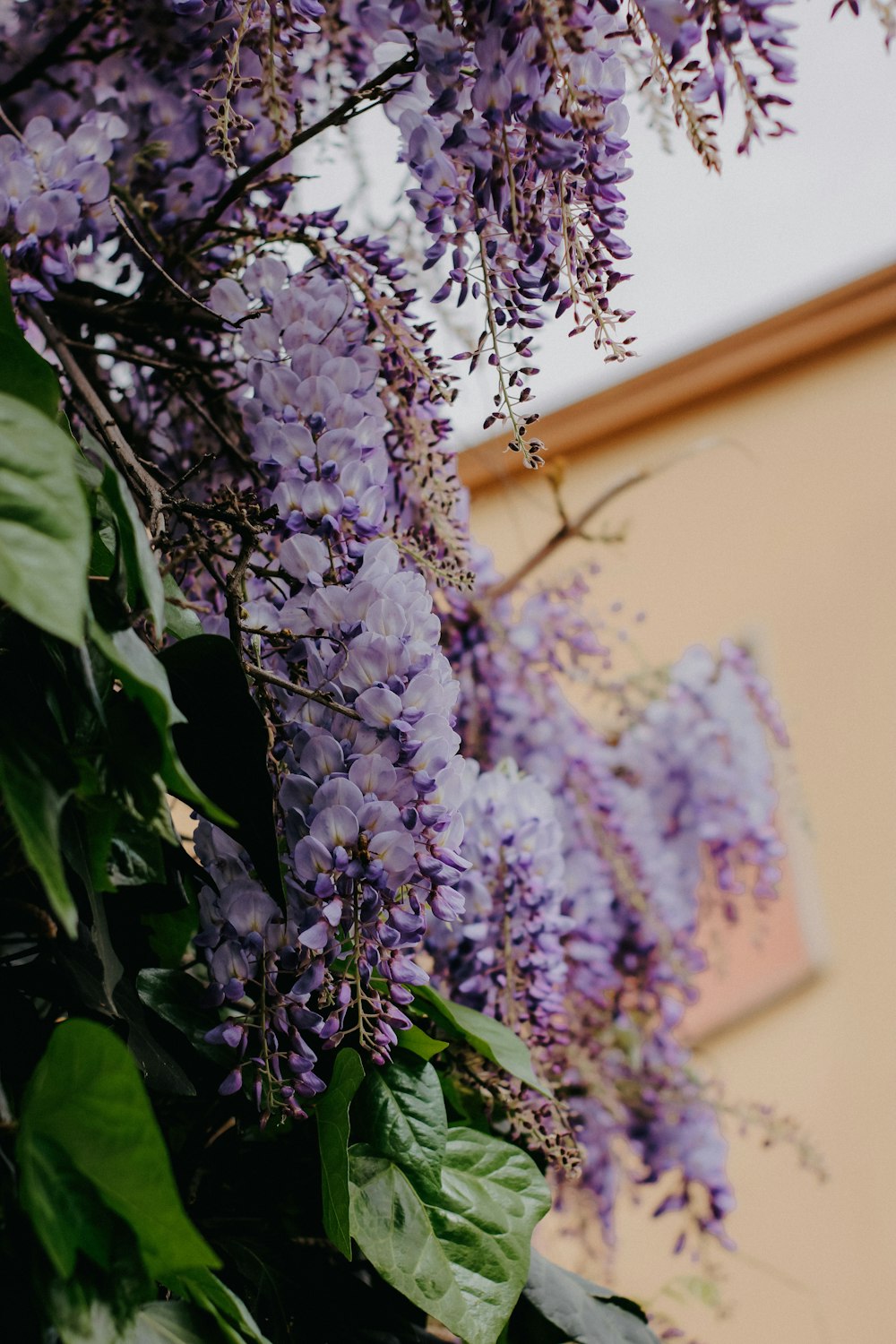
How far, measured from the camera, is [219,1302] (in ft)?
1.10

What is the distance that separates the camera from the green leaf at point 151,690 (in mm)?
293

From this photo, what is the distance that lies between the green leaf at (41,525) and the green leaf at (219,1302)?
19 cm

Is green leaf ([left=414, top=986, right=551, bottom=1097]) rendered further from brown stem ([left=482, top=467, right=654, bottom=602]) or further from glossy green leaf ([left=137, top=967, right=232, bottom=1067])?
brown stem ([left=482, top=467, right=654, bottom=602])

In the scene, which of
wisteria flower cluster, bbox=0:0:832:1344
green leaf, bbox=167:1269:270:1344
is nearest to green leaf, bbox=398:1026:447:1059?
wisteria flower cluster, bbox=0:0:832:1344

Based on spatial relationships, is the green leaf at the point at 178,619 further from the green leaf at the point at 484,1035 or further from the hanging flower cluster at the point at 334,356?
the green leaf at the point at 484,1035

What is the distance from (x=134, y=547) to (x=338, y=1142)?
0.69ft

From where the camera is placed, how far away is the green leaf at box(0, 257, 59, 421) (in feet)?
1.07

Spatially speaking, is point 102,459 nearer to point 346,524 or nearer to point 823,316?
point 346,524

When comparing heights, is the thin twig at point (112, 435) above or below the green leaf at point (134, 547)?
above

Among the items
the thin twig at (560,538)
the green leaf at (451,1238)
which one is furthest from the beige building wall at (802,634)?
the green leaf at (451,1238)

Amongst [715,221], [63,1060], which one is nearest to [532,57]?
[63,1060]

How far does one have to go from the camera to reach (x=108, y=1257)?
0.29 m

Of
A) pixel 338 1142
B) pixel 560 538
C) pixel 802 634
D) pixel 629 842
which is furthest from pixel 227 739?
pixel 802 634

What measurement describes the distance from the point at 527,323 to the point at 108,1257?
343 millimetres
